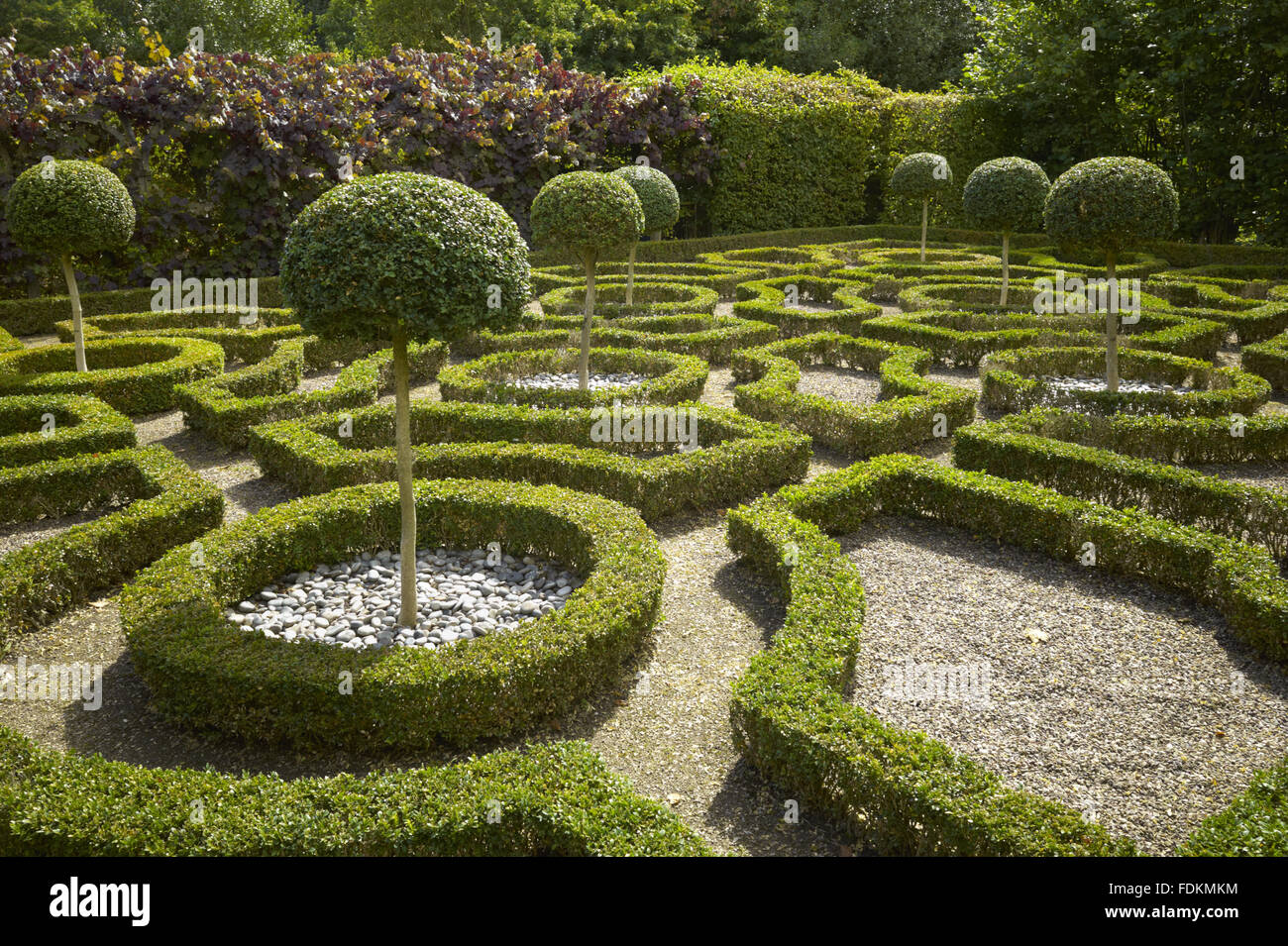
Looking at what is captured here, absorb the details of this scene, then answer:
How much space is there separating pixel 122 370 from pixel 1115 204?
1428 centimetres

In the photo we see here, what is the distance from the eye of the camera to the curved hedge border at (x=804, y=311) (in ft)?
57.2

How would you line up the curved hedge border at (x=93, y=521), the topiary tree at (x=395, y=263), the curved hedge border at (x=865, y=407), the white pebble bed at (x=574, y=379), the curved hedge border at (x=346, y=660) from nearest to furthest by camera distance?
the curved hedge border at (x=346, y=660) → the topiary tree at (x=395, y=263) → the curved hedge border at (x=93, y=521) → the curved hedge border at (x=865, y=407) → the white pebble bed at (x=574, y=379)

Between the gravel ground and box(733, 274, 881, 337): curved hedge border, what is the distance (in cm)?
928

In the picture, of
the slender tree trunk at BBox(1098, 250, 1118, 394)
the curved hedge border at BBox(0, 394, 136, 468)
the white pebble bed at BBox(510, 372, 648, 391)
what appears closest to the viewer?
the curved hedge border at BBox(0, 394, 136, 468)

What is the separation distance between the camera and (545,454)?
9.96 m

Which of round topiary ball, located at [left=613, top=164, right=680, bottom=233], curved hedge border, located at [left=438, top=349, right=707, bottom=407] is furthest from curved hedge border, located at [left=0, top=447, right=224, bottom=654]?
round topiary ball, located at [left=613, top=164, right=680, bottom=233]

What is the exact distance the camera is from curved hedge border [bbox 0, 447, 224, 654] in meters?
7.38

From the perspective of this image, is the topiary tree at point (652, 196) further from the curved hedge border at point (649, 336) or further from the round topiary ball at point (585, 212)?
the round topiary ball at point (585, 212)

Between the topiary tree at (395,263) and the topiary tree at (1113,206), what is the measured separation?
9.25m

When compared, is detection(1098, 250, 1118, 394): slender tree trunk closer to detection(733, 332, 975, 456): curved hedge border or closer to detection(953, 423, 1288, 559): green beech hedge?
detection(733, 332, 975, 456): curved hedge border

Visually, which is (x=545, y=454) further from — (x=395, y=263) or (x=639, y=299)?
(x=639, y=299)

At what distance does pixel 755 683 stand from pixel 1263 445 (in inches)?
339

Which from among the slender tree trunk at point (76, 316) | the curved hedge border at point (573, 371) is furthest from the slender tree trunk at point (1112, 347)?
the slender tree trunk at point (76, 316)

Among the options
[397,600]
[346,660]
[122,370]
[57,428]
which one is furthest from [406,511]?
[122,370]
